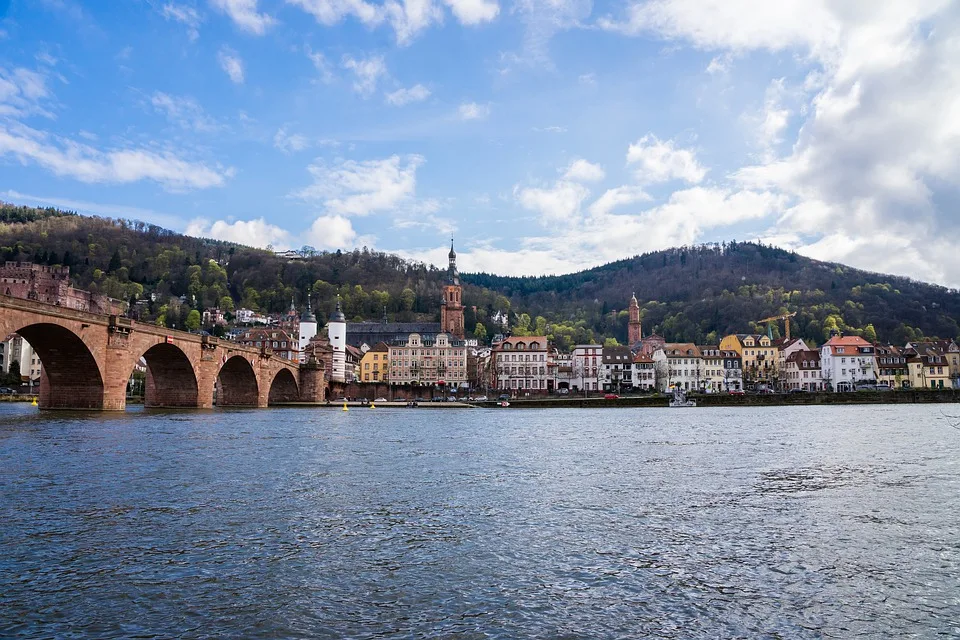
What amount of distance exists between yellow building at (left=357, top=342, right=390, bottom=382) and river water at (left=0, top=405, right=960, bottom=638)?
362 ft

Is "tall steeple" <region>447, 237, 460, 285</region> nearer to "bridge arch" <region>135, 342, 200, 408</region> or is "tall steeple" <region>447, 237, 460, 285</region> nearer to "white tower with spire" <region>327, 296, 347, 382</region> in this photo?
"white tower with spire" <region>327, 296, 347, 382</region>

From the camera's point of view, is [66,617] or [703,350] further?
[703,350]

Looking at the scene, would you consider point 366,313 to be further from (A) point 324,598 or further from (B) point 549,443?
(A) point 324,598

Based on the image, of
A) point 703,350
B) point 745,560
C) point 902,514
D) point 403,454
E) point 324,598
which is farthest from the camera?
point 703,350

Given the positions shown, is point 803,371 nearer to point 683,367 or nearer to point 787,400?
point 683,367

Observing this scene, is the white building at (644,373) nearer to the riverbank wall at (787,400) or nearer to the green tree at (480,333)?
the riverbank wall at (787,400)

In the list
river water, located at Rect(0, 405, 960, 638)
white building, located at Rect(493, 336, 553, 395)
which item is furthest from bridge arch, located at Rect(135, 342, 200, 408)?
white building, located at Rect(493, 336, 553, 395)

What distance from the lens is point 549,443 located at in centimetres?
3431

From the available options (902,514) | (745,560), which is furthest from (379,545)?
(902,514)

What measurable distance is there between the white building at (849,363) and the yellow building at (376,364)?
250 feet

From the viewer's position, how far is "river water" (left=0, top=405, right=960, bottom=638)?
8.44m

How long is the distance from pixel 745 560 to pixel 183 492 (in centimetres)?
1219

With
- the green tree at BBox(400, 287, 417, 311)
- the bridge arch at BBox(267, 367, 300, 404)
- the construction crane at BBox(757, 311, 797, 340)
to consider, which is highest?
the green tree at BBox(400, 287, 417, 311)

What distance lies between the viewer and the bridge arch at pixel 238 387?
79.8 metres
